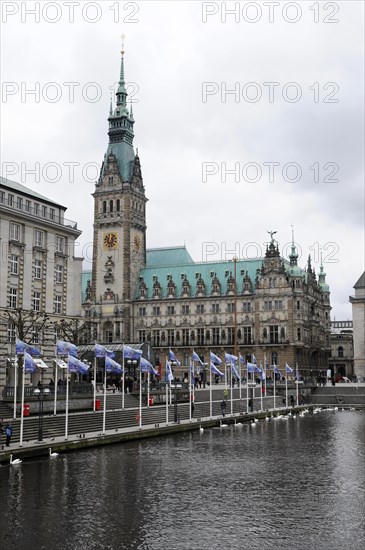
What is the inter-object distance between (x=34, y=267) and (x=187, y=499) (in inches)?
1962

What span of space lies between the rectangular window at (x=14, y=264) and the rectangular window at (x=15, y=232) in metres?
2.04

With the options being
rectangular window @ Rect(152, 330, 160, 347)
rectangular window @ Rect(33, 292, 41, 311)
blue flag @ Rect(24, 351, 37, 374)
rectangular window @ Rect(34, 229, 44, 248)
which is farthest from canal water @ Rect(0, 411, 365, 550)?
rectangular window @ Rect(152, 330, 160, 347)

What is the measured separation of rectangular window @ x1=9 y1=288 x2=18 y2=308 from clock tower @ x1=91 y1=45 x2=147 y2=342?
75.6m

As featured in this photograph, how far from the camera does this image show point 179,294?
148250mm

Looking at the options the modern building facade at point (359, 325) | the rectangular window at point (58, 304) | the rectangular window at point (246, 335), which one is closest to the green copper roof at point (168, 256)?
the rectangular window at point (246, 335)

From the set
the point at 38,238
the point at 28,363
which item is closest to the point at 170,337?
the point at 38,238

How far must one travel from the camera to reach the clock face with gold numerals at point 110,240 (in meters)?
149

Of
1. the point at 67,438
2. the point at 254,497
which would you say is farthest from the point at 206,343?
the point at 254,497

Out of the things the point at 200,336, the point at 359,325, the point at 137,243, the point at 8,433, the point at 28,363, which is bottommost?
the point at 8,433

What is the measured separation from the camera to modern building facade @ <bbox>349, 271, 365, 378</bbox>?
5482 inches

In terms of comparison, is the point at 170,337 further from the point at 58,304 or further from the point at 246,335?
the point at 58,304

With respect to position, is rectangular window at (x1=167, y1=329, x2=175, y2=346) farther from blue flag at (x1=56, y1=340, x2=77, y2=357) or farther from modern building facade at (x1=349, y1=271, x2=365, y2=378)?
blue flag at (x1=56, y1=340, x2=77, y2=357)

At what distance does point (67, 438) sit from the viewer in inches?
1871

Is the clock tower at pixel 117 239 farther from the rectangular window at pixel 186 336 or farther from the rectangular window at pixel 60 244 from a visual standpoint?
the rectangular window at pixel 60 244
